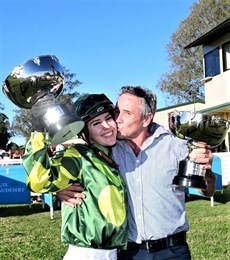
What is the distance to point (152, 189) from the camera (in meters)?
2.73

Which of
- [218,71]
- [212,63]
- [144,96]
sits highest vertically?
[212,63]

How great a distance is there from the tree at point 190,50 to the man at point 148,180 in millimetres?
34561

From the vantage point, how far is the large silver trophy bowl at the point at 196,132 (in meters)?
2.65

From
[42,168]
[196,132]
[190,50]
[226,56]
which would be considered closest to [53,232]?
[196,132]

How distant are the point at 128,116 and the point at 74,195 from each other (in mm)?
609

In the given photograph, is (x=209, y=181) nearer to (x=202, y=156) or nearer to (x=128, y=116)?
(x=202, y=156)

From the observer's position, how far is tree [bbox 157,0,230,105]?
3741cm

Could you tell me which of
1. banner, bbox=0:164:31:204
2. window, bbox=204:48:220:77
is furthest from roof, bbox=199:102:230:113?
banner, bbox=0:164:31:204

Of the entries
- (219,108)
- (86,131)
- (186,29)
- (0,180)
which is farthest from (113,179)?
(186,29)

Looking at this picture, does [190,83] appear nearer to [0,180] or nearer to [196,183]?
[0,180]

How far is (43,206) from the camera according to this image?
38.5 ft

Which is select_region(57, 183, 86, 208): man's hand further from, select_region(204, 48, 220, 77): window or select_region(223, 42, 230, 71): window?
select_region(204, 48, 220, 77): window

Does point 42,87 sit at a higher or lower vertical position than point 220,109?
lower

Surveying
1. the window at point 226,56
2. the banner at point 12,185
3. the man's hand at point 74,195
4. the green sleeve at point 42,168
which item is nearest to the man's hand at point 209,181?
the man's hand at point 74,195
